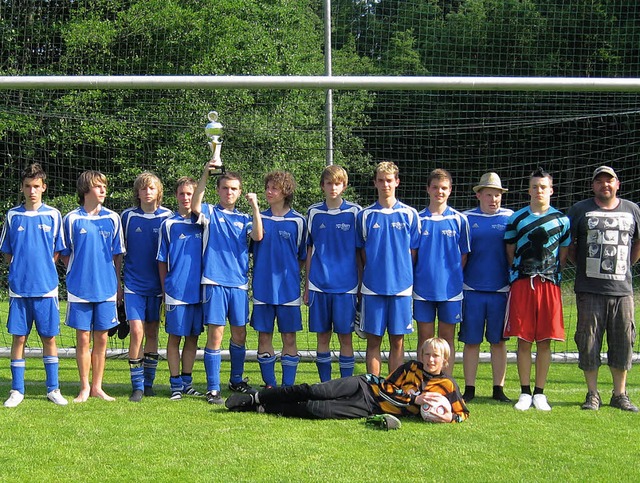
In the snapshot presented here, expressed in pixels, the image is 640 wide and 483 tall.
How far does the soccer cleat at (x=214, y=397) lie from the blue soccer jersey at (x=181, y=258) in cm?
71

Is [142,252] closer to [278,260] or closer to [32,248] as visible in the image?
[32,248]

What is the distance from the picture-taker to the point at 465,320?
6223 millimetres

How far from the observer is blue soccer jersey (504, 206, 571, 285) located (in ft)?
19.1

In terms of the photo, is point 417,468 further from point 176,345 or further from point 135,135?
point 135,135

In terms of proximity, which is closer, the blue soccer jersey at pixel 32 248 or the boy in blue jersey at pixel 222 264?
→ the blue soccer jersey at pixel 32 248

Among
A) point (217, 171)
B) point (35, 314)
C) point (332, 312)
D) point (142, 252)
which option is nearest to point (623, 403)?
point (332, 312)

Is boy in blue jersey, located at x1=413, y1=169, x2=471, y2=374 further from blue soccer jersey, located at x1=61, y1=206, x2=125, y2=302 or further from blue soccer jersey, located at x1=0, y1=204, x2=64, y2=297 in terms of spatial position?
blue soccer jersey, located at x1=0, y1=204, x2=64, y2=297

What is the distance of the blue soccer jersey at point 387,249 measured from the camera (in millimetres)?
6012

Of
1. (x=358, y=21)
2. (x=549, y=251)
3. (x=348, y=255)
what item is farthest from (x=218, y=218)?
(x=358, y=21)

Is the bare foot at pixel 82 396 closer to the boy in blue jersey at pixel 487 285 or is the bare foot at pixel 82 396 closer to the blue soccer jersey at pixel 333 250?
the blue soccer jersey at pixel 333 250

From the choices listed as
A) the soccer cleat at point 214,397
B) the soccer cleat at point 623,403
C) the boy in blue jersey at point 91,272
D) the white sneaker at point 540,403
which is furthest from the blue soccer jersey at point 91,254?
the soccer cleat at point 623,403

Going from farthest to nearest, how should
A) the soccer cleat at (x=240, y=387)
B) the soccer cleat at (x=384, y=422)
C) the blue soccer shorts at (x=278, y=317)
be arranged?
the soccer cleat at (x=240, y=387) < the blue soccer shorts at (x=278, y=317) < the soccer cleat at (x=384, y=422)

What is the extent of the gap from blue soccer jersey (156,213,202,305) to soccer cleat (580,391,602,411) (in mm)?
3065

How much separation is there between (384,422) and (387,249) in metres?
1.48
